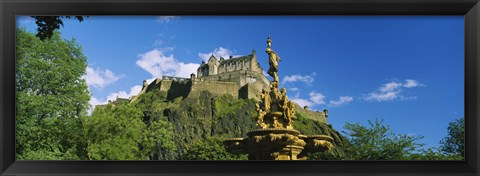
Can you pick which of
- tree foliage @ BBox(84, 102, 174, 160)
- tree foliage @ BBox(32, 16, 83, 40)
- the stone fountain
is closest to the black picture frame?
tree foliage @ BBox(32, 16, 83, 40)

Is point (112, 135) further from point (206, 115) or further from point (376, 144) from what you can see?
point (206, 115)

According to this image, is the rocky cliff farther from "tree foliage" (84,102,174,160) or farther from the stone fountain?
the stone fountain

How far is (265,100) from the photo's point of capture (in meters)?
8.52

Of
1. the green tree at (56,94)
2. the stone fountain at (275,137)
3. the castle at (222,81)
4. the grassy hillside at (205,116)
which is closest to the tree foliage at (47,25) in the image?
the stone fountain at (275,137)

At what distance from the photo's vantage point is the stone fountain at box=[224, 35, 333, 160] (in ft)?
26.6

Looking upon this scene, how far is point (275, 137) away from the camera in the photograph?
809cm

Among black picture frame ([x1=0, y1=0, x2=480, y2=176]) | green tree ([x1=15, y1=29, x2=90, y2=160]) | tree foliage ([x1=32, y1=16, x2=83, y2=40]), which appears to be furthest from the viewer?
green tree ([x1=15, y1=29, x2=90, y2=160])

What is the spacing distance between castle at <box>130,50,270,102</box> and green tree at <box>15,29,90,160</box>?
26.6m
